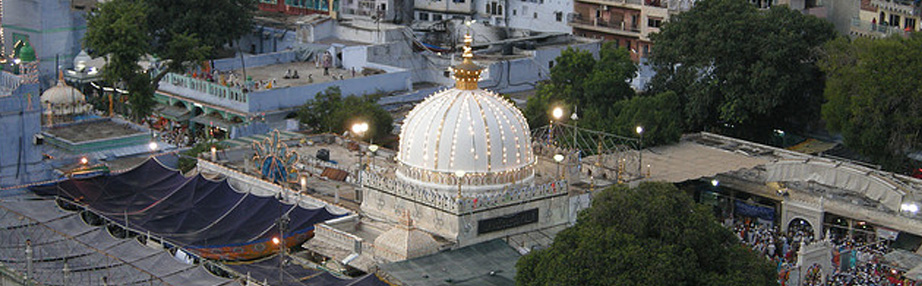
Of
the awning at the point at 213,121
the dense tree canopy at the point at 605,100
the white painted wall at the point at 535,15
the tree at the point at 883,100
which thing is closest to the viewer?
the tree at the point at 883,100

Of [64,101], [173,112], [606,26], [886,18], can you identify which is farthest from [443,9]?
[64,101]

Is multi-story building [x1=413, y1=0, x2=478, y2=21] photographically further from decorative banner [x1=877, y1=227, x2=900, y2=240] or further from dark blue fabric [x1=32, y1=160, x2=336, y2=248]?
decorative banner [x1=877, y1=227, x2=900, y2=240]

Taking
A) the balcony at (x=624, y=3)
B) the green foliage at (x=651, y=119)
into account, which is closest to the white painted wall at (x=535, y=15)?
the balcony at (x=624, y=3)

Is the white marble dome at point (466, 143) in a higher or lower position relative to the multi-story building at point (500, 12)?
lower

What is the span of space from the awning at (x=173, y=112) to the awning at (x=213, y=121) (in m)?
0.80

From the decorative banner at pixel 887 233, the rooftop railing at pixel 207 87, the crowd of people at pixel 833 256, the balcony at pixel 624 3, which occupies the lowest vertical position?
the crowd of people at pixel 833 256

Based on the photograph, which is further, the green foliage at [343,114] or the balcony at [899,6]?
the balcony at [899,6]

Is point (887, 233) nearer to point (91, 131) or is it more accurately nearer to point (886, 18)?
point (886, 18)

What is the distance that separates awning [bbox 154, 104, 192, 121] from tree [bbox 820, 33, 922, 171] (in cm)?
3152

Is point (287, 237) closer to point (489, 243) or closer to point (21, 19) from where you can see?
point (489, 243)

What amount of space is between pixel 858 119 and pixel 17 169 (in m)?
35.2

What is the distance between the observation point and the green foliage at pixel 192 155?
6138 cm

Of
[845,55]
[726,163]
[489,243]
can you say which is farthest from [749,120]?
[489,243]

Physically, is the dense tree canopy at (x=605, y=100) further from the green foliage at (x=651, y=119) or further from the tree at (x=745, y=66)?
the tree at (x=745, y=66)
